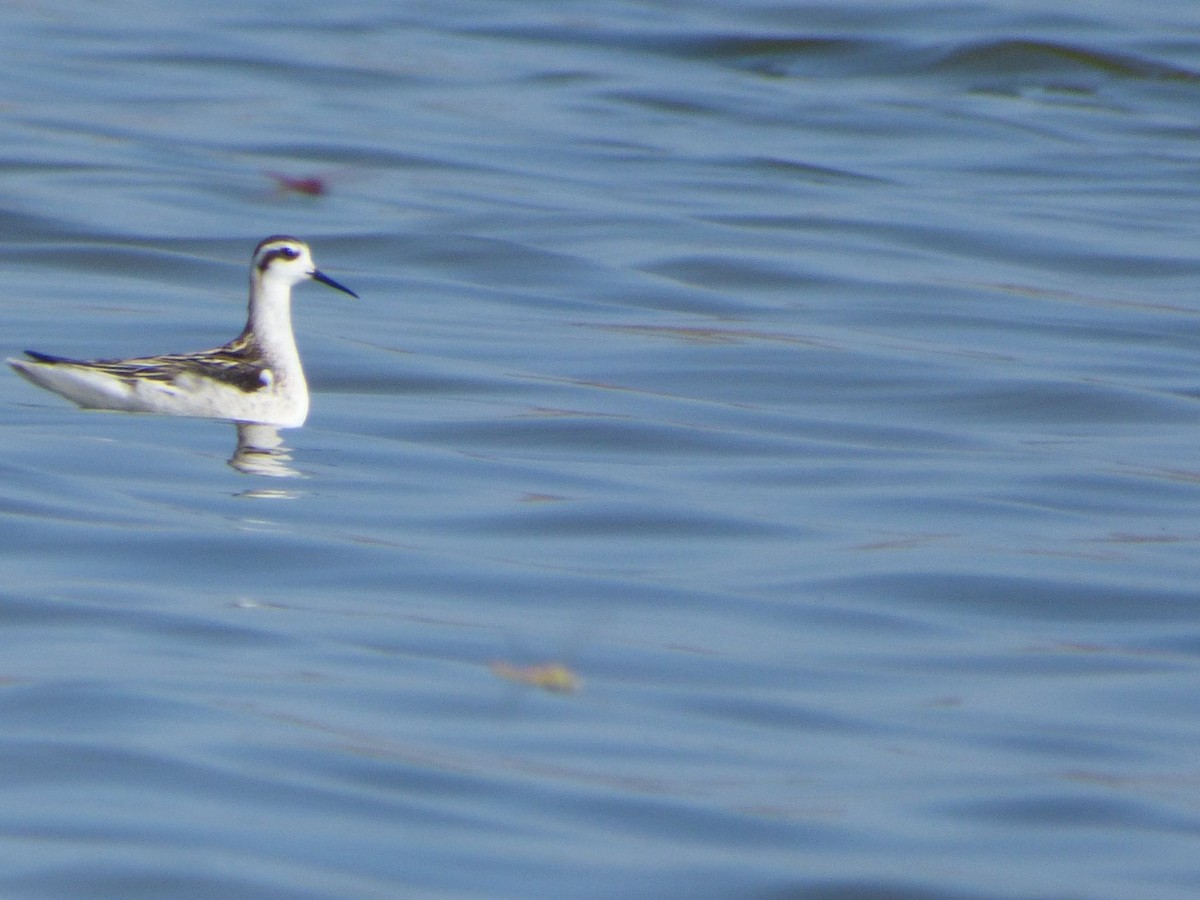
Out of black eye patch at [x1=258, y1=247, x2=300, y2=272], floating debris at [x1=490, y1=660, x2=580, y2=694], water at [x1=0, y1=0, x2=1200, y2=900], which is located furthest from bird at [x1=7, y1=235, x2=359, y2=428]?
floating debris at [x1=490, y1=660, x2=580, y2=694]

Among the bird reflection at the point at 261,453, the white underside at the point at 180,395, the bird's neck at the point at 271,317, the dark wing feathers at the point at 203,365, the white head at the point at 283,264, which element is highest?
the white head at the point at 283,264

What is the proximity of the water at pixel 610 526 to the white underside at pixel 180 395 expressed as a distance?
173mm

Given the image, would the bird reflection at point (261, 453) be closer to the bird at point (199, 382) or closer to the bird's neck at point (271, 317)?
the bird at point (199, 382)

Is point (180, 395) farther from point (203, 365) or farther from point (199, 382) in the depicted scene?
point (203, 365)

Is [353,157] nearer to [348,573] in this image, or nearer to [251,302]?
[251,302]

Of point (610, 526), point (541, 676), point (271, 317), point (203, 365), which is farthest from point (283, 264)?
point (541, 676)

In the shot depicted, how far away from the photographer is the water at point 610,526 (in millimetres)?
6758

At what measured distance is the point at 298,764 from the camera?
7090 millimetres

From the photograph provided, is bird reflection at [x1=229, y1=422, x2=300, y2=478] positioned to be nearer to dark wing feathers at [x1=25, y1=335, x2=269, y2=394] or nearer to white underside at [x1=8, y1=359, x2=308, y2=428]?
white underside at [x1=8, y1=359, x2=308, y2=428]

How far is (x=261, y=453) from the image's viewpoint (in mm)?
11914

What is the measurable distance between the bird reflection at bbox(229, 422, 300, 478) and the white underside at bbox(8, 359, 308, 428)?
90mm

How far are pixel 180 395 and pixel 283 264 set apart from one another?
1.33 metres

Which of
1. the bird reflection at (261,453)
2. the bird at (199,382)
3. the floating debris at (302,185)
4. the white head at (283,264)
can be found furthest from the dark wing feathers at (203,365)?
the floating debris at (302,185)

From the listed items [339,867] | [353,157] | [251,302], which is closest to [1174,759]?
[339,867]
